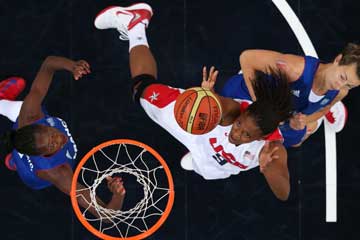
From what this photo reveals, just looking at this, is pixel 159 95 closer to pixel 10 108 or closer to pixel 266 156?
pixel 266 156

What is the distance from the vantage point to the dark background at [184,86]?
4641 mm

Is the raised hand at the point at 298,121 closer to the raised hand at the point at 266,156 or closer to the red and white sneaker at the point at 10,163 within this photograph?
the raised hand at the point at 266,156

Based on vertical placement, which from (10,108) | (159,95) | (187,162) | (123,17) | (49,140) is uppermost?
(123,17)

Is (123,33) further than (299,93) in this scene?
Yes

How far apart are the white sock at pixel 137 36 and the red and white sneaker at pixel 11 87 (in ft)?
3.66

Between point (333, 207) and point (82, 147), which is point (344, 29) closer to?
point (333, 207)

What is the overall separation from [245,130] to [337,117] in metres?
1.51

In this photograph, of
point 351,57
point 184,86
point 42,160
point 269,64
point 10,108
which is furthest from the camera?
point 184,86

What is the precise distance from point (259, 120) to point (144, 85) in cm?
110

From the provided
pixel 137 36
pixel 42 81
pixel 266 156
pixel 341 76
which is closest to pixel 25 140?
pixel 42 81

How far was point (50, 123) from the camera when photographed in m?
4.21

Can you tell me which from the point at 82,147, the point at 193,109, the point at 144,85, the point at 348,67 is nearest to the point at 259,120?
the point at 193,109

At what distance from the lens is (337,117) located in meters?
4.56

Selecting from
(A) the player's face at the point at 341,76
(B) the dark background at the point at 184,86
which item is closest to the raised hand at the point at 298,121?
(A) the player's face at the point at 341,76
